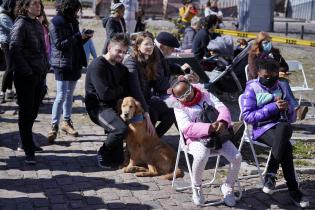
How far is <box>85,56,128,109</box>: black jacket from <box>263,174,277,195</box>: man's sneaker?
1.93 meters

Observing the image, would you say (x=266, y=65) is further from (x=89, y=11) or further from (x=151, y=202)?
(x=89, y=11)

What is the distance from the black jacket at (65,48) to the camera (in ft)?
23.3

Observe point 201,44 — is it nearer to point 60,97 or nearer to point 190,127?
point 60,97

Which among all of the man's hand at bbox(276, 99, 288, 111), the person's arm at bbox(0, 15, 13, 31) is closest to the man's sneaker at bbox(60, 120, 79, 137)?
the person's arm at bbox(0, 15, 13, 31)

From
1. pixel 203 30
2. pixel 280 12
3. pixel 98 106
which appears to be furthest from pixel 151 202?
pixel 280 12

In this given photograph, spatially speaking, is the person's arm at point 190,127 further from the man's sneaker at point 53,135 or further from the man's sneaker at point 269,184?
Answer: the man's sneaker at point 53,135

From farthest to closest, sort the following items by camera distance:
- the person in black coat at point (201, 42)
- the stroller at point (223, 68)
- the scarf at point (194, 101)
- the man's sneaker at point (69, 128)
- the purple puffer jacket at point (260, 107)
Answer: the person in black coat at point (201, 42) → the stroller at point (223, 68) → the man's sneaker at point (69, 128) → the purple puffer jacket at point (260, 107) → the scarf at point (194, 101)

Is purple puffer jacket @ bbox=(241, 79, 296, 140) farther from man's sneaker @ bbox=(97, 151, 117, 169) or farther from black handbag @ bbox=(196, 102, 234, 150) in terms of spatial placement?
man's sneaker @ bbox=(97, 151, 117, 169)

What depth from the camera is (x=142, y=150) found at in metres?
6.29

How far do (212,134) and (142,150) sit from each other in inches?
46.9

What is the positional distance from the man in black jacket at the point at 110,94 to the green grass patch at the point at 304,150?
2.30 meters

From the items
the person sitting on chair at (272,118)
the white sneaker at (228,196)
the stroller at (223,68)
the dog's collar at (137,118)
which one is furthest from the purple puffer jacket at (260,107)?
the stroller at (223,68)

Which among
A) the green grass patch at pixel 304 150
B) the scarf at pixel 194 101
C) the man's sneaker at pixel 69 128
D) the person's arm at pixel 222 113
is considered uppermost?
the scarf at pixel 194 101

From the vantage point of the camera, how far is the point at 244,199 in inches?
221
